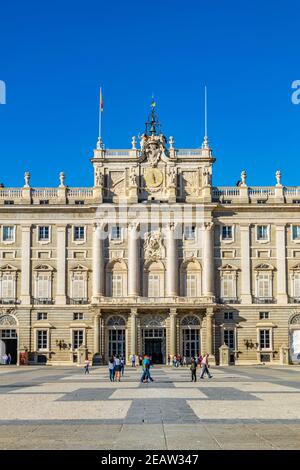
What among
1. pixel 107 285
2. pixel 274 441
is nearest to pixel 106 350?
pixel 107 285

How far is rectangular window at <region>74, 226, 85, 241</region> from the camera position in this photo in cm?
7962

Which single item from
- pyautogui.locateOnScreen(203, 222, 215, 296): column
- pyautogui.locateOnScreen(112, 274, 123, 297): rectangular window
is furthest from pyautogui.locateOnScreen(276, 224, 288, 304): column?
pyautogui.locateOnScreen(112, 274, 123, 297): rectangular window

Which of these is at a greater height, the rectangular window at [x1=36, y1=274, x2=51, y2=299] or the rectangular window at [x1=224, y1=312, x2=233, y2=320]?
the rectangular window at [x1=36, y1=274, x2=51, y2=299]

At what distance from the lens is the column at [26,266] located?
78312 millimetres

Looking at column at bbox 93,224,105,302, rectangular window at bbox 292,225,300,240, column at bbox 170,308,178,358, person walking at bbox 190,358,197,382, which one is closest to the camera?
person walking at bbox 190,358,197,382

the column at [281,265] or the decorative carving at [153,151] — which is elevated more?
the decorative carving at [153,151]

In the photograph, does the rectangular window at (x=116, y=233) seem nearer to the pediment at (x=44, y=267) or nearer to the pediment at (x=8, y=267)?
the pediment at (x=44, y=267)

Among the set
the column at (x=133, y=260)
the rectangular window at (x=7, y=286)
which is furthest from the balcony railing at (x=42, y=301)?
the column at (x=133, y=260)

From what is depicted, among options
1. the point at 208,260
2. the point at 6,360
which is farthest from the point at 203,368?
the point at 6,360

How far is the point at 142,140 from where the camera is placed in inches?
3179

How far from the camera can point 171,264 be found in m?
77.8

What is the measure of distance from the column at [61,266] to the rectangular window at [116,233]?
497 cm

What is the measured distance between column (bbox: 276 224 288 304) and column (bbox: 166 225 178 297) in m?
10.4

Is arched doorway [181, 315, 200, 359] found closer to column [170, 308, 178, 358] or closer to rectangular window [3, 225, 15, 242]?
column [170, 308, 178, 358]
